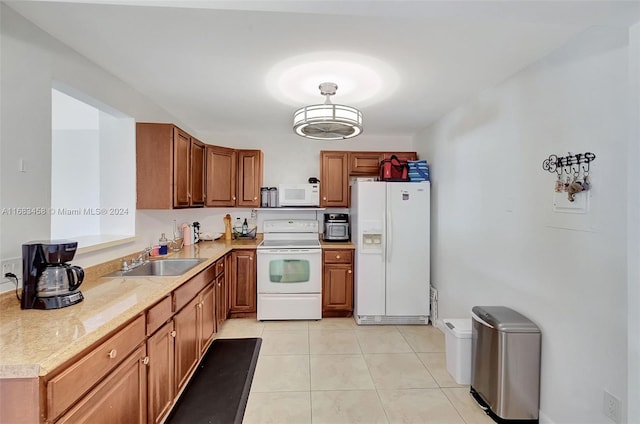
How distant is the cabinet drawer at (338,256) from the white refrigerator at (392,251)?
173 millimetres

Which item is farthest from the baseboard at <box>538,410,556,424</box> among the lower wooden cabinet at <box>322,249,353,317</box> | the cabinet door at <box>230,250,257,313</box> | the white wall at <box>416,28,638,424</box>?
the cabinet door at <box>230,250,257,313</box>

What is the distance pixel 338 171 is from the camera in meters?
3.98

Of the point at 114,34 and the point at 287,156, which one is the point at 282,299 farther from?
the point at 114,34

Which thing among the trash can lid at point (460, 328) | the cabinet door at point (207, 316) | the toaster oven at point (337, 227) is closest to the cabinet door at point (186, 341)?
the cabinet door at point (207, 316)

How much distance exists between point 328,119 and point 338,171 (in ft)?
6.19

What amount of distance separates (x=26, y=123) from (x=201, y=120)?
6.78ft

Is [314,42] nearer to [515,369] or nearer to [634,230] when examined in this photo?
[634,230]

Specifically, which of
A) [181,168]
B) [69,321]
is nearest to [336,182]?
[181,168]

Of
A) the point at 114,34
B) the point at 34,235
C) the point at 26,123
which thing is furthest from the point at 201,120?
the point at 34,235

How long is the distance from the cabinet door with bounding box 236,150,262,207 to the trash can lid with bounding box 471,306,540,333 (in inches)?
114

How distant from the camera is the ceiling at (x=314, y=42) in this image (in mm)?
1178

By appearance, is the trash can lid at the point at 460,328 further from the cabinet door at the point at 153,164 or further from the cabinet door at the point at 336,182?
the cabinet door at the point at 153,164

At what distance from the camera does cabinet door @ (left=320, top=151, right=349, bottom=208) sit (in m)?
3.97

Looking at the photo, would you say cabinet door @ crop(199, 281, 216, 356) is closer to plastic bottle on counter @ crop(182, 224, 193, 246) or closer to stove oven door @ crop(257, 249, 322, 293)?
stove oven door @ crop(257, 249, 322, 293)
